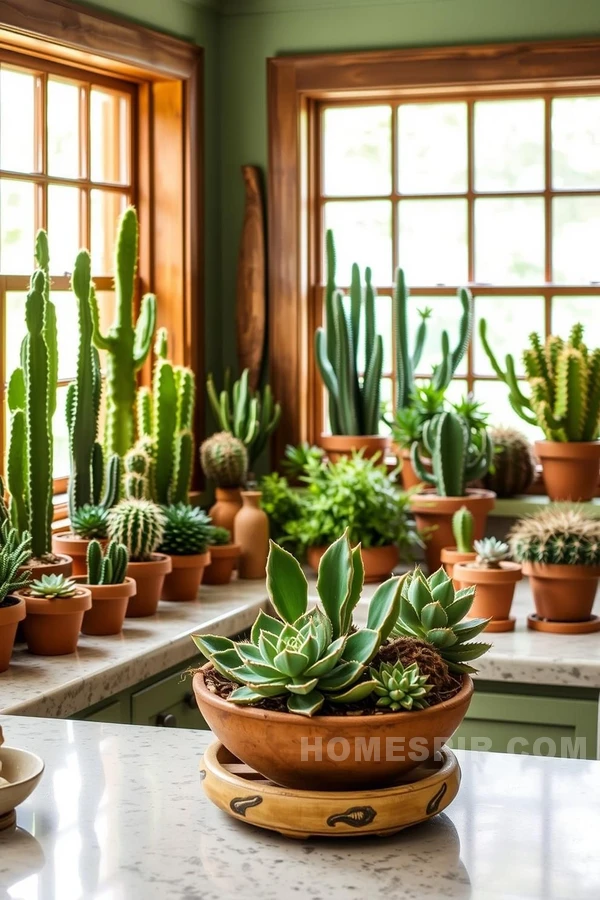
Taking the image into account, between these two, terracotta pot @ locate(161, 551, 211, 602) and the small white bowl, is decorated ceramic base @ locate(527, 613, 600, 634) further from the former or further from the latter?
the small white bowl

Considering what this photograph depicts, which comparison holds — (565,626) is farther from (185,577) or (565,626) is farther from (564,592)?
(185,577)

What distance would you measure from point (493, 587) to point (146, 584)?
934mm

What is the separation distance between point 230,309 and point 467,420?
103 centimetres

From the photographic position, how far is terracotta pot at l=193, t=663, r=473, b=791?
1.39 meters

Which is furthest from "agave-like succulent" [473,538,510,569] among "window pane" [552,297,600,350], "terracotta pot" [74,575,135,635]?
"window pane" [552,297,600,350]

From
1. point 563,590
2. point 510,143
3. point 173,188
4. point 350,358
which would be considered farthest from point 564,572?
point 173,188

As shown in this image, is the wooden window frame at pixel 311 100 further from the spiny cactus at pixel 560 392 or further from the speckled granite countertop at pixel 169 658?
the speckled granite countertop at pixel 169 658

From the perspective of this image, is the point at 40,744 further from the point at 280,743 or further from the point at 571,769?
the point at 571,769

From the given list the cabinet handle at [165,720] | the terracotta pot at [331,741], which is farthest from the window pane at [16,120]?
the terracotta pot at [331,741]

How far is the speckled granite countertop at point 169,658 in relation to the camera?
259cm

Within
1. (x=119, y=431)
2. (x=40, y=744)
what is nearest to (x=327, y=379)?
(x=119, y=431)

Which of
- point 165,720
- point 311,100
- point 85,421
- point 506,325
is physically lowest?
point 165,720

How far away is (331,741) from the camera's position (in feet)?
4.55

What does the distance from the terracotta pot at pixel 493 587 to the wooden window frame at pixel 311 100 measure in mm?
1280
